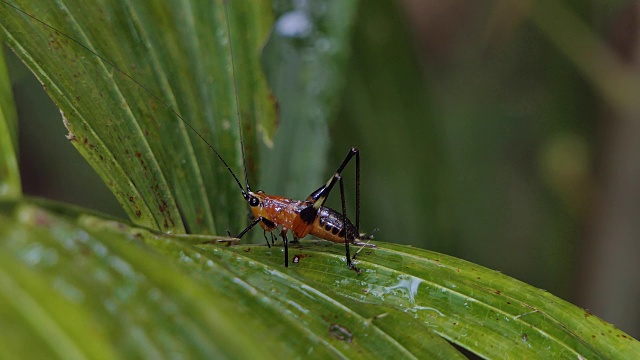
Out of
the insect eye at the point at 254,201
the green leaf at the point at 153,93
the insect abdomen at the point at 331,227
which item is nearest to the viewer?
the green leaf at the point at 153,93

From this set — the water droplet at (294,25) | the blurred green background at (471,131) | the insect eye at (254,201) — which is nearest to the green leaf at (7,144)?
the insect eye at (254,201)

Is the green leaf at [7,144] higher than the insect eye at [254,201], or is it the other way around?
the green leaf at [7,144]

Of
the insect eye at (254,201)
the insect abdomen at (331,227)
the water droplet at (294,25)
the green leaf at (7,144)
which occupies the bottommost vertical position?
the insect abdomen at (331,227)

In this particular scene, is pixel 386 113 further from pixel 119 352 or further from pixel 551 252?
pixel 119 352

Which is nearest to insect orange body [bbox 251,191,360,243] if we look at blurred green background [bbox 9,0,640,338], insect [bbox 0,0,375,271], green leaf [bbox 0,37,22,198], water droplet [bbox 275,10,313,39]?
insect [bbox 0,0,375,271]

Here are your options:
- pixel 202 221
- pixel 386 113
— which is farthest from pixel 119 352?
pixel 386 113

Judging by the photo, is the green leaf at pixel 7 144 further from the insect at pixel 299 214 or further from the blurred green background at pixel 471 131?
the blurred green background at pixel 471 131
